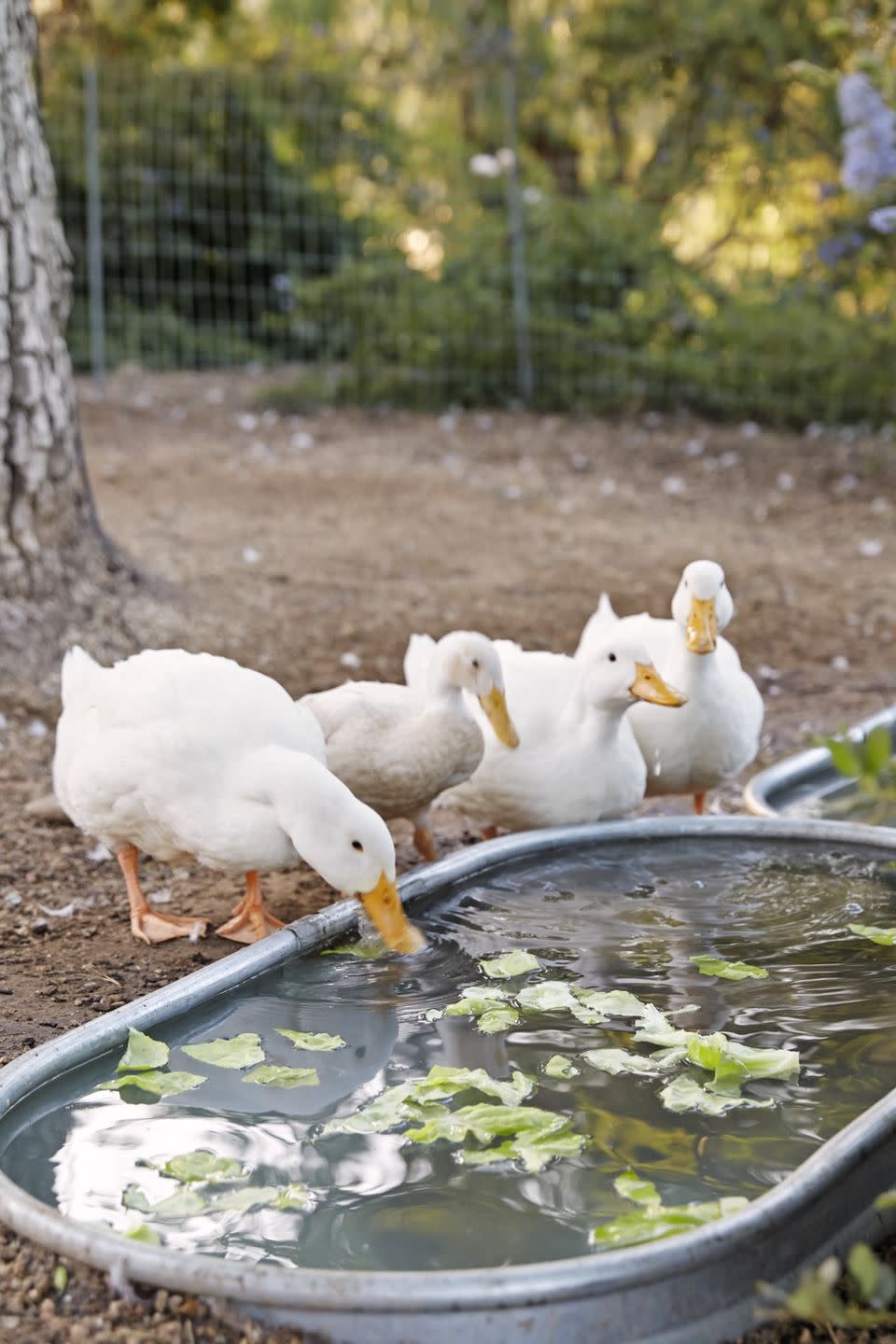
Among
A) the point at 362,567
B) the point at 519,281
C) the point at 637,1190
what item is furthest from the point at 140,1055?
the point at 519,281

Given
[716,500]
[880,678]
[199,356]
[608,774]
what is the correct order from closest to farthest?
[608,774] → [880,678] → [716,500] → [199,356]

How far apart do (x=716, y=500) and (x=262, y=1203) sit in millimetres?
6565

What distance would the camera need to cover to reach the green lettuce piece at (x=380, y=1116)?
8.20 ft

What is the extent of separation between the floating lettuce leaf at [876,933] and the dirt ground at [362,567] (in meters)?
0.54

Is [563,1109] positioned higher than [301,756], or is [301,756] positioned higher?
[301,756]

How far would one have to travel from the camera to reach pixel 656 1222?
7.12 ft

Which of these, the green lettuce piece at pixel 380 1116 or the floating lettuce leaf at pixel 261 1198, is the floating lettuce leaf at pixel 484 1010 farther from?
the floating lettuce leaf at pixel 261 1198

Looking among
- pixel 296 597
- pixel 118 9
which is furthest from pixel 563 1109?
pixel 118 9

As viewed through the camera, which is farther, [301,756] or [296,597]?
[296,597]

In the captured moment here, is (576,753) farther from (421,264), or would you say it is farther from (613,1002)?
(421,264)

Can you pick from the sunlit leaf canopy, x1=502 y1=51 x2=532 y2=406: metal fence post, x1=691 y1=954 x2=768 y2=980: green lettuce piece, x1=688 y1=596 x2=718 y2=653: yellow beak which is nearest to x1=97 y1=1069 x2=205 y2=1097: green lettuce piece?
x1=691 y1=954 x2=768 y2=980: green lettuce piece

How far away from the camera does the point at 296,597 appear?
6.21 metres

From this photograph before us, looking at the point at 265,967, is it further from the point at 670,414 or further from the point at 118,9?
the point at 118,9

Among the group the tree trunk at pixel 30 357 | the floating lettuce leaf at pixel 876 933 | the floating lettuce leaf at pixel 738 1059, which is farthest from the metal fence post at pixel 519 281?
the floating lettuce leaf at pixel 738 1059
